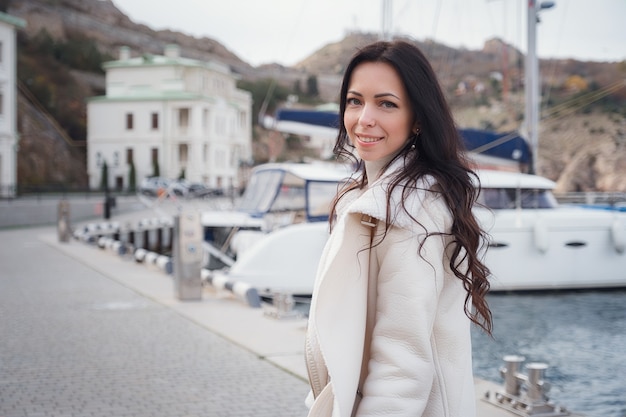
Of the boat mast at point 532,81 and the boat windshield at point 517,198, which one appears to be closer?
the boat windshield at point 517,198

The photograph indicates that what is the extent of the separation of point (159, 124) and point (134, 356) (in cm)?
6980

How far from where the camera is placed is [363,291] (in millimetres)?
2146

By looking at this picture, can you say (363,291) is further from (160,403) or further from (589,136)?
(589,136)

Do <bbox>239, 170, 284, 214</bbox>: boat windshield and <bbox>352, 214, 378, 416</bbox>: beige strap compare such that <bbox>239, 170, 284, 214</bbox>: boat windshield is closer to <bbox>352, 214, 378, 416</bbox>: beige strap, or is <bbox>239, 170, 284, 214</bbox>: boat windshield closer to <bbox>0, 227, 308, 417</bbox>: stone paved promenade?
<bbox>0, 227, 308, 417</bbox>: stone paved promenade

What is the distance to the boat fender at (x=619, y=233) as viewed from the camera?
15344 millimetres

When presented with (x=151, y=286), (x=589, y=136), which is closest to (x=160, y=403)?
(x=151, y=286)

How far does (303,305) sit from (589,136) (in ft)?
216

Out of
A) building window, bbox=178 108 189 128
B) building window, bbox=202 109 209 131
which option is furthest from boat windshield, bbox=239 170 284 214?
building window, bbox=178 108 189 128

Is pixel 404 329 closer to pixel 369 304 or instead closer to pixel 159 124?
pixel 369 304

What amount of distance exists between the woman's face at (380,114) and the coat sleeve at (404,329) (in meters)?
0.34

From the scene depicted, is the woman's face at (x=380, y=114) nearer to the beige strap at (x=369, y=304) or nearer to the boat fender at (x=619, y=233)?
the beige strap at (x=369, y=304)

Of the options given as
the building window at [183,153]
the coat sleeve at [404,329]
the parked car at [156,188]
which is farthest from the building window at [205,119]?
the coat sleeve at [404,329]

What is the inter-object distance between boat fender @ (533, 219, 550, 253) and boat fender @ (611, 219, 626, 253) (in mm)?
1476

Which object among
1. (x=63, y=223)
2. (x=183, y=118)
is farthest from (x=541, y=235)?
(x=183, y=118)
